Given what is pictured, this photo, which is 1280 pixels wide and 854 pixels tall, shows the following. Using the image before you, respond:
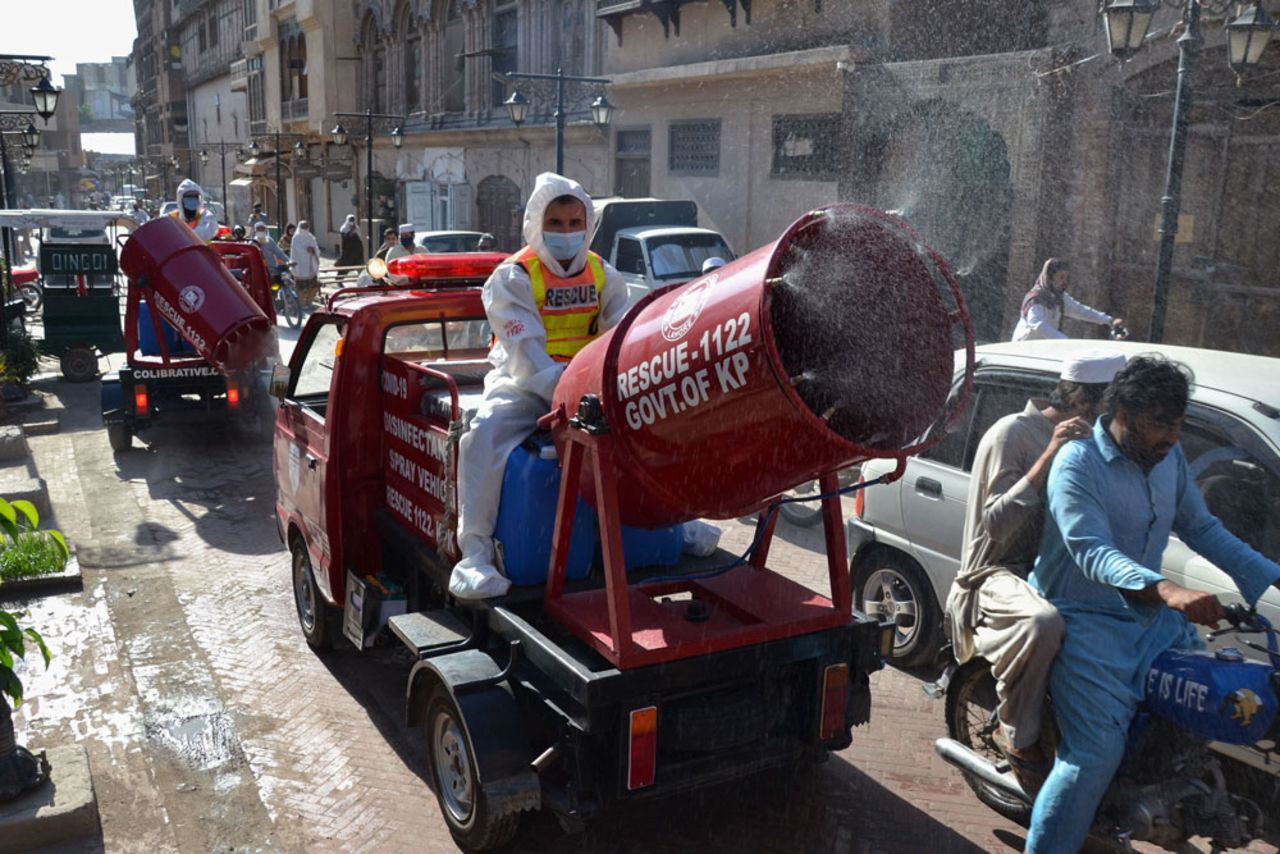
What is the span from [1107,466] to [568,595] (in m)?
2.05

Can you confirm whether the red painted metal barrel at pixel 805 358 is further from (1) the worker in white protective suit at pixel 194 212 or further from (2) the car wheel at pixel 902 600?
(1) the worker in white protective suit at pixel 194 212

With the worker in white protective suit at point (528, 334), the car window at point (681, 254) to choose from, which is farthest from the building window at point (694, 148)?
the worker in white protective suit at point (528, 334)

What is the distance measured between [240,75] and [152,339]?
166 ft

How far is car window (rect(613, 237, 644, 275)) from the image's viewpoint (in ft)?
56.2

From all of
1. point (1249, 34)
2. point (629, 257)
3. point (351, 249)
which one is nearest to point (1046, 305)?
point (1249, 34)

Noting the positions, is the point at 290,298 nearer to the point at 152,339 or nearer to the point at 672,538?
the point at 152,339

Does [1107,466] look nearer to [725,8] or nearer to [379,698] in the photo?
[379,698]

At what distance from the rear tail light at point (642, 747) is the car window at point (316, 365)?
126 inches

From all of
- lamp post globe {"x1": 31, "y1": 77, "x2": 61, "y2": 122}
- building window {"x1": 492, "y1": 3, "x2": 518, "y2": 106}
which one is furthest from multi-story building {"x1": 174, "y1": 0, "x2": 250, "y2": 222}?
lamp post globe {"x1": 31, "y1": 77, "x2": 61, "y2": 122}

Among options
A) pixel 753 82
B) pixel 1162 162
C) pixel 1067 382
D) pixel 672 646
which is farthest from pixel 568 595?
pixel 753 82

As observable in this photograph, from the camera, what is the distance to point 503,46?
1243 inches

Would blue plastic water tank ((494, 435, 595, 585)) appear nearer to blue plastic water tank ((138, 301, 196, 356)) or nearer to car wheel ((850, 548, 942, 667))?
car wheel ((850, 548, 942, 667))

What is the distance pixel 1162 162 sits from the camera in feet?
47.9

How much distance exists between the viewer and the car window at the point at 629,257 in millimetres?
17141
